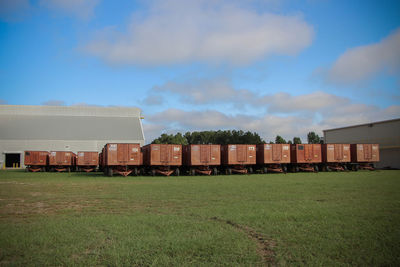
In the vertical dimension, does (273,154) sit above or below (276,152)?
below

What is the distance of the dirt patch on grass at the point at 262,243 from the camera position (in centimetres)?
483

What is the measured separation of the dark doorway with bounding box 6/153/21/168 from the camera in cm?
5031

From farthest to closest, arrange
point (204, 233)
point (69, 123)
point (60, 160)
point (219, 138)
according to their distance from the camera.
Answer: point (219, 138), point (69, 123), point (60, 160), point (204, 233)

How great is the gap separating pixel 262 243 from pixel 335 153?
31668mm

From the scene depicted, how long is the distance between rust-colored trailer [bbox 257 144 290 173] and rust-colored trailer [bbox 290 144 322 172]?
109cm

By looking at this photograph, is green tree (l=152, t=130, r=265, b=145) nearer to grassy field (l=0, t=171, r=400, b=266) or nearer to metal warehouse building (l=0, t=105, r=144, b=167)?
metal warehouse building (l=0, t=105, r=144, b=167)

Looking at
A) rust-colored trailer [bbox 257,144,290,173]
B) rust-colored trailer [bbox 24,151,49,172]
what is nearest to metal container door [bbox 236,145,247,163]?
rust-colored trailer [bbox 257,144,290,173]

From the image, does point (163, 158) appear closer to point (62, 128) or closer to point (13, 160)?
point (62, 128)

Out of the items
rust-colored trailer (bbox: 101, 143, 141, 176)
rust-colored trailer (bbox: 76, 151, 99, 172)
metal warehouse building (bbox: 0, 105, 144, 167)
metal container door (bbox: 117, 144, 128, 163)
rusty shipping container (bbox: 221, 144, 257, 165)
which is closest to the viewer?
rust-colored trailer (bbox: 101, 143, 141, 176)

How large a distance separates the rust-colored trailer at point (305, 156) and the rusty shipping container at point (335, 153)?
2.74 ft

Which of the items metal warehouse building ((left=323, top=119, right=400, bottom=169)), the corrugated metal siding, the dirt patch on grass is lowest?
the dirt patch on grass

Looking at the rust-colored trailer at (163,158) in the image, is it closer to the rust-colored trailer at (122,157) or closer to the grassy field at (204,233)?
the rust-colored trailer at (122,157)

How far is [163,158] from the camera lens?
27953 mm

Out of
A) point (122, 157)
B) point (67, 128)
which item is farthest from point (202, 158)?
point (67, 128)
